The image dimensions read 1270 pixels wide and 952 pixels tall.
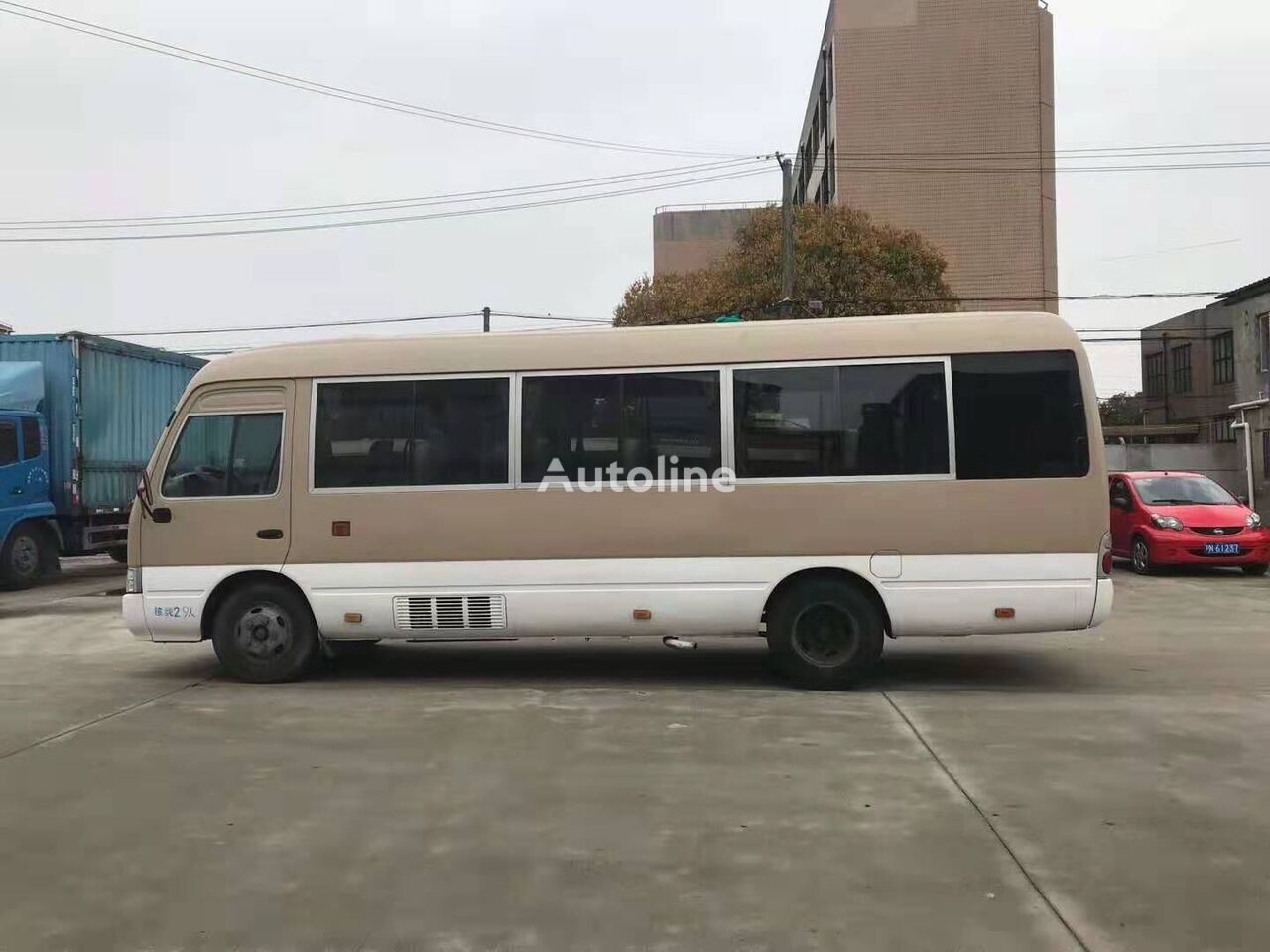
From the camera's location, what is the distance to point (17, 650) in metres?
9.88

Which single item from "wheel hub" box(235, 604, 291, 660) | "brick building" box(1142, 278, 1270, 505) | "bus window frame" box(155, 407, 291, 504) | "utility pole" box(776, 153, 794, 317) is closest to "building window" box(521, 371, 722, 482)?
"bus window frame" box(155, 407, 291, 504)

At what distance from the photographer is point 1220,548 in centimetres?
1531

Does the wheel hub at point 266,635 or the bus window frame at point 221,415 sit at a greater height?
the bus window frame at point 221,415

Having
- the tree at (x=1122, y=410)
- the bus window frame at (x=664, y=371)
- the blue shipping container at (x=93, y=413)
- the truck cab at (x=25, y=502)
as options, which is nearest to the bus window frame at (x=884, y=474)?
the bus window frame at (x=664, y=371)

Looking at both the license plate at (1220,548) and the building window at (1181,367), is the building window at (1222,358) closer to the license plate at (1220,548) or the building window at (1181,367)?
the building window at (1181,367)

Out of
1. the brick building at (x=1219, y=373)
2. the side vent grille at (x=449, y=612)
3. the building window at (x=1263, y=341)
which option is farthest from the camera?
the building window at (x=1263, y=341)

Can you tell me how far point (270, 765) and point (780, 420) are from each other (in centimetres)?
413

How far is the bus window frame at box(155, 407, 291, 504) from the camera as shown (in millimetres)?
7824

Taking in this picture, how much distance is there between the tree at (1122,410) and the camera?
2181 inches

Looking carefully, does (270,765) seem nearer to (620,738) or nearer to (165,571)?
(620,738)

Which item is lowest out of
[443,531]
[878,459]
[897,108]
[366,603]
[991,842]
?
[991,842]

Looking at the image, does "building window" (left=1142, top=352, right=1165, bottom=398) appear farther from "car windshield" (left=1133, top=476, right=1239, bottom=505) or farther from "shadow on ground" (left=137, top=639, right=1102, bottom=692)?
"shadow on ground" (left=137, top=639, right=1102, bottom=692)

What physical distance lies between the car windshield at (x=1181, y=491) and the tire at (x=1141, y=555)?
0.72 metres

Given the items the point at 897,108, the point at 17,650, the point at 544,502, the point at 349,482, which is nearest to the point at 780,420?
the point at 544,502
